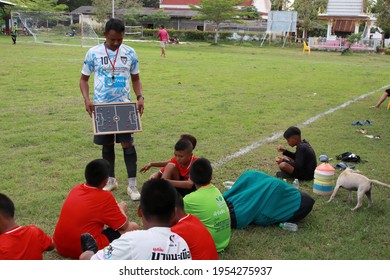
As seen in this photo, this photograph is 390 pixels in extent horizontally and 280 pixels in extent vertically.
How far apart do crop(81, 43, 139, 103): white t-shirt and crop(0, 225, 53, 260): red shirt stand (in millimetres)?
2358

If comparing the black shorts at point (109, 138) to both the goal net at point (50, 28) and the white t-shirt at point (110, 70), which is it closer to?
the white t-shirt at point (110, 70)

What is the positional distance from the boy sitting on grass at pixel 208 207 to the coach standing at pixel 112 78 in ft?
4.63

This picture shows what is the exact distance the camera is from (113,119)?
5305 millimetres

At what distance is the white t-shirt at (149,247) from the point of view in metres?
2.87

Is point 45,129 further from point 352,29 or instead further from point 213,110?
point 352,29

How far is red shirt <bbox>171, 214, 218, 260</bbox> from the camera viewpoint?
10.2ft

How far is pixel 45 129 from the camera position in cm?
836

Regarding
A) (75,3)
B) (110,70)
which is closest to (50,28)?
(110,70)

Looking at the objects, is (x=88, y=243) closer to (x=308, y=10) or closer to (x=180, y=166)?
(x=180, y=166)

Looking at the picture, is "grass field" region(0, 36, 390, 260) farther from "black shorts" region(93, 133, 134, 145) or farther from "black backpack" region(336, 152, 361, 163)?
"black shorts" region(93, 133, 134, 145)

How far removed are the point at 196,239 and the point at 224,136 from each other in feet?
17.1

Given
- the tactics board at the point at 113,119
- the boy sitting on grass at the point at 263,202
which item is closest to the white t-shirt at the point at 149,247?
the boy sitting on grass at the point at 263,202
